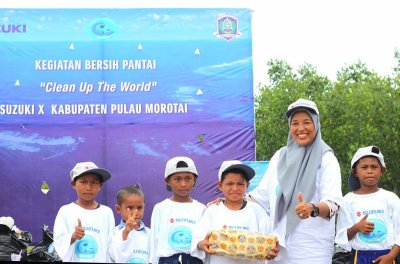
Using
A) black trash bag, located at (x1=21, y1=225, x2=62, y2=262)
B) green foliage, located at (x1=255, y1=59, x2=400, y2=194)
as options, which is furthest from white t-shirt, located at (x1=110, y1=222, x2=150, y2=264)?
green foliage, located at (x1=255, y1=59, x2=400, y2=194)

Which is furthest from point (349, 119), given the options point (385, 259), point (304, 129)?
point (304, 129)

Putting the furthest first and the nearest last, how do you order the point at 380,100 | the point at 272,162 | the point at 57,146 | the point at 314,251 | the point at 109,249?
the point at 380,100 → the point at 57,146 → the point at 109,249 → the point at 272,162 → the point at 314,251

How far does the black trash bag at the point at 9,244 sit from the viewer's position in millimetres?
5921

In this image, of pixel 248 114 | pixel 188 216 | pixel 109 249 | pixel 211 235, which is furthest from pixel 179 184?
pixel 248 114

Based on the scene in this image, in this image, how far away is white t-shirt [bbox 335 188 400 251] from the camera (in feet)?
14.7

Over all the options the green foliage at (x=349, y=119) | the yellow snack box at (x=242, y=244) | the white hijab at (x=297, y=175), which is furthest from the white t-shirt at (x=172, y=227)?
the green foliage at (x=349, y=119)

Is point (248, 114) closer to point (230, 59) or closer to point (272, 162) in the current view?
point (230, 59)

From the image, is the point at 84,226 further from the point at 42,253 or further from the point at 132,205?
the point at 42,253

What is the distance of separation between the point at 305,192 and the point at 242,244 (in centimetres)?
43

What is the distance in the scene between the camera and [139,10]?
29.0ft

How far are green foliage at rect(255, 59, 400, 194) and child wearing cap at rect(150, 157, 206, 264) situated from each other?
10621mm

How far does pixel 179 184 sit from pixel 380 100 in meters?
12.0

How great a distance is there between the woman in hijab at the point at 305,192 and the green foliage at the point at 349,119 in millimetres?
11302

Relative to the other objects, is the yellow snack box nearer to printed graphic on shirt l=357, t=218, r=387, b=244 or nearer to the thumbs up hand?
the thumbs up hand
